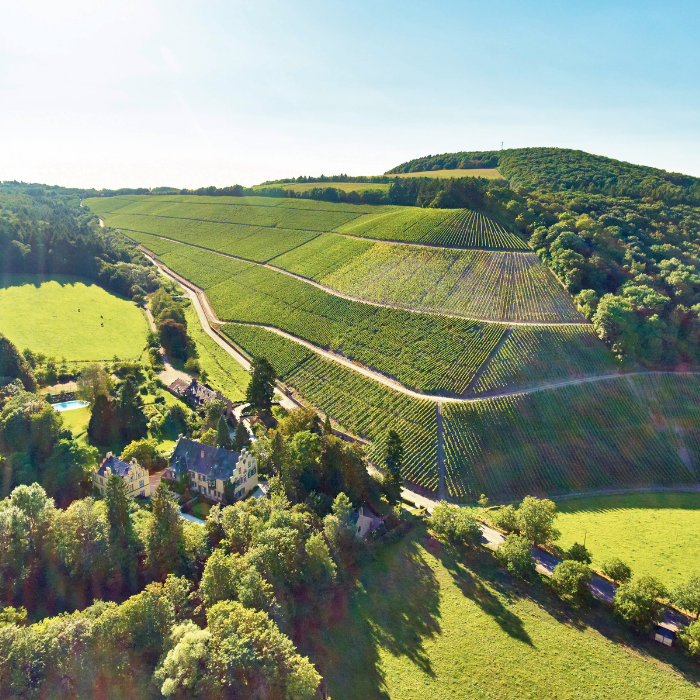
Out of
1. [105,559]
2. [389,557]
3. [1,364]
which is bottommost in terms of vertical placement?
[389,557]

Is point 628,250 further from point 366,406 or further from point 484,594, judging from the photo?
point 484,594

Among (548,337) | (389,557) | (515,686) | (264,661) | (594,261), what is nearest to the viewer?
(264,661)

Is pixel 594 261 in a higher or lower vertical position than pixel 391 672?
higher

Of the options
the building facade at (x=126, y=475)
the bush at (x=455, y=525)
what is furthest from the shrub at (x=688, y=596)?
the building facade at (x=126, y=475)

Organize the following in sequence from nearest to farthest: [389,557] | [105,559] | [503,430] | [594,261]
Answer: [105,559], [389,557], [503,430], [594,261]

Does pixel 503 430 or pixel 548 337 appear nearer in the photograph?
pixel 503 430

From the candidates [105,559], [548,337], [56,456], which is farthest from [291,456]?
[548,337]

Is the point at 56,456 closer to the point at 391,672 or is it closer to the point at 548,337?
the point at 391,672
